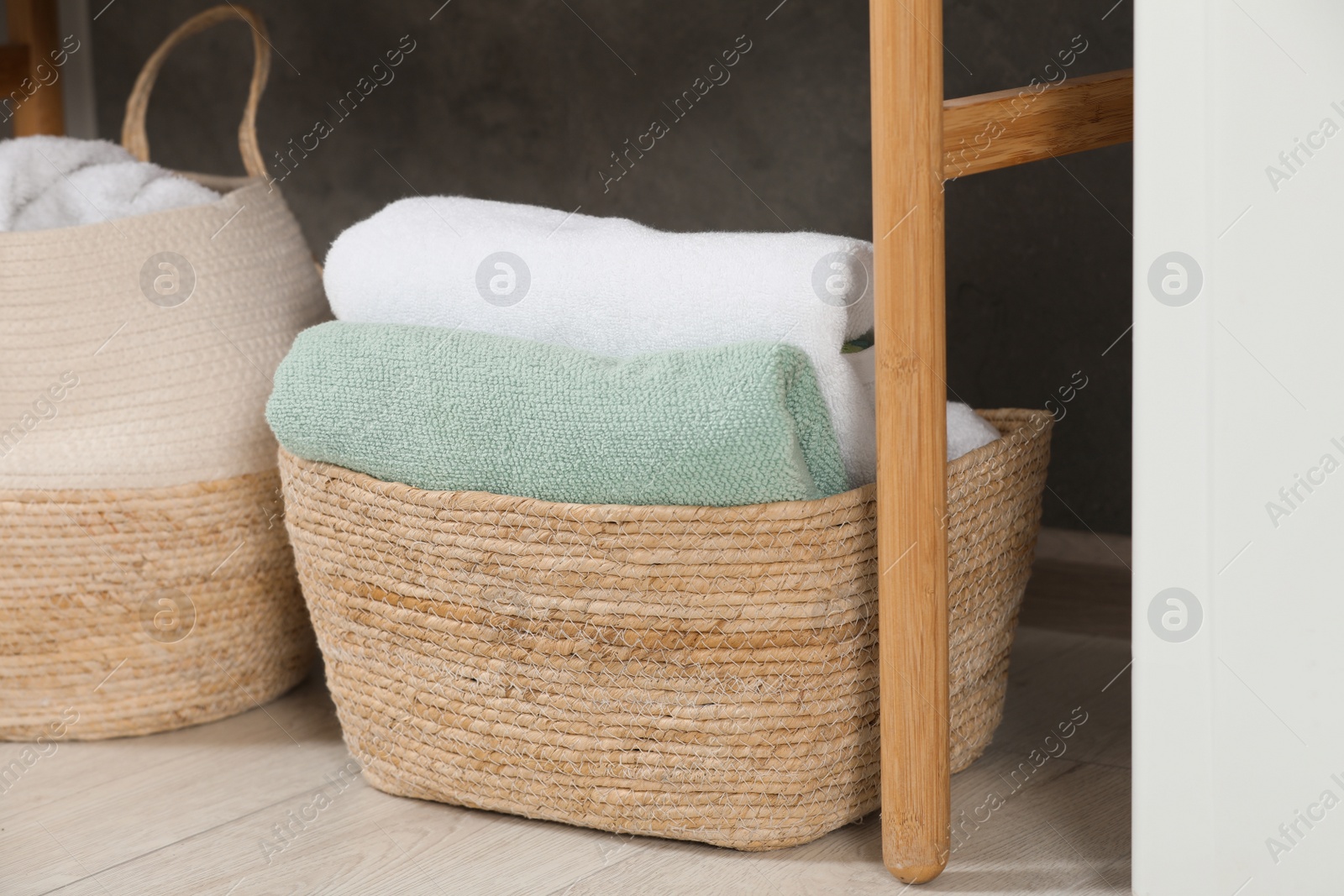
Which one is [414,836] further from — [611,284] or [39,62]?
[39,62]

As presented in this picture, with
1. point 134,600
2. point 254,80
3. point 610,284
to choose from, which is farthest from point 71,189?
point 610,284

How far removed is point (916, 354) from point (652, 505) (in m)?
0.17

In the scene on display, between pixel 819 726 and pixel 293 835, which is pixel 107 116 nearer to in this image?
pixel 293 835

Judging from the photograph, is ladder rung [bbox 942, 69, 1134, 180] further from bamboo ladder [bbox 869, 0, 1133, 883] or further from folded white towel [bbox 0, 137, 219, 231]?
folded white towel [bbox 0, 137, 219, 231]

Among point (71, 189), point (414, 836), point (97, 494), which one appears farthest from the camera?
point (71, 189)

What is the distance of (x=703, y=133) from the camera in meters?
1.37

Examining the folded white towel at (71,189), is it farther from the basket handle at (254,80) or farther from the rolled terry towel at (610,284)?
the rolled terry towel at (610,284)

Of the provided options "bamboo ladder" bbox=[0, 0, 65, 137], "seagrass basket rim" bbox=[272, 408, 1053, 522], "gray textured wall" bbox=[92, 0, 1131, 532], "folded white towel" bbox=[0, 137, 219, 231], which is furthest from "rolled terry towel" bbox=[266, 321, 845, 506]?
"bamboo ladder" bbox=[0, 0, 65, 137]

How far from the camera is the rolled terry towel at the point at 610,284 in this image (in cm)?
77

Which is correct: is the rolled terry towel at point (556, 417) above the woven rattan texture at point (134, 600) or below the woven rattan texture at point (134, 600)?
above

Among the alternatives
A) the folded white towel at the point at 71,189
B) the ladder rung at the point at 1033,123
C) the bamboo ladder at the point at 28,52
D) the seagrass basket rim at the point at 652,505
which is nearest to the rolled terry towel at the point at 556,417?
the seagrass basket rim at the point at 652,505

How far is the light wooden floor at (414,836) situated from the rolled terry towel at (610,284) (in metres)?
0.24

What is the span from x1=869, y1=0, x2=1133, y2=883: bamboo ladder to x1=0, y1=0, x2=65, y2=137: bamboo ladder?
103cm

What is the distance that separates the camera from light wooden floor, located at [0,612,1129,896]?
2.63 feet
